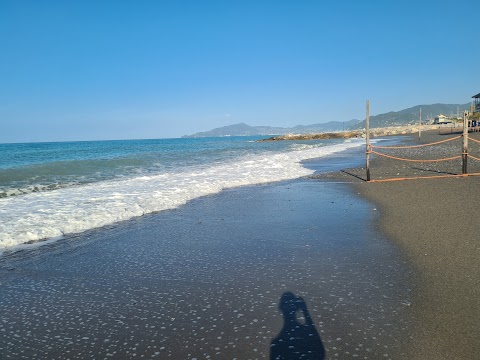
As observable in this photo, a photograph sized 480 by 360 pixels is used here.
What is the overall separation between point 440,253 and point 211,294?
10.6ft

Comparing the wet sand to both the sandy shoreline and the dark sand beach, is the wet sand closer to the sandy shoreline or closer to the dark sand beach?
the dark sand beach

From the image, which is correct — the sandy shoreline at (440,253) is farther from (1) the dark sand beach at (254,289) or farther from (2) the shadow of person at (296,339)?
(2) the shadow of person at (296,339)

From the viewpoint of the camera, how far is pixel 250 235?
589cm

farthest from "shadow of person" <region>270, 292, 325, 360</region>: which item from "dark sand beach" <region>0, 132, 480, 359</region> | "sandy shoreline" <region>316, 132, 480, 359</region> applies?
"sandy shoreline" <region>316, 132, 480, 359</region>

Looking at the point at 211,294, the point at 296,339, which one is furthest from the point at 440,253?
the point at 211,294

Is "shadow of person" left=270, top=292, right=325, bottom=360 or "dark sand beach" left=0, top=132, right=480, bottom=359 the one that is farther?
"dark sand beach" left=0, top=132, right=480, bottom=359

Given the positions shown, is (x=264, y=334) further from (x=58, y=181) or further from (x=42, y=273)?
(x=58, y=181)

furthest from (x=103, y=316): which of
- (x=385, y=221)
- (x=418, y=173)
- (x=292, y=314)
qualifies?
(x=418, y=173)

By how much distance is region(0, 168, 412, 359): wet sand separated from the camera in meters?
2.73

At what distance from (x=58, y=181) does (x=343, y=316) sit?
15298 millimetres

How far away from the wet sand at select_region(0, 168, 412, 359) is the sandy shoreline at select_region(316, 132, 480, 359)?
0.18 metres

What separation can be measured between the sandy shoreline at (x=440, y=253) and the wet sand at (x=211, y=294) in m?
0.18

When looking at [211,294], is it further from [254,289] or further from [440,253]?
[440,253]

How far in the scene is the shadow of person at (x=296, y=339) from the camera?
2.54 meters
